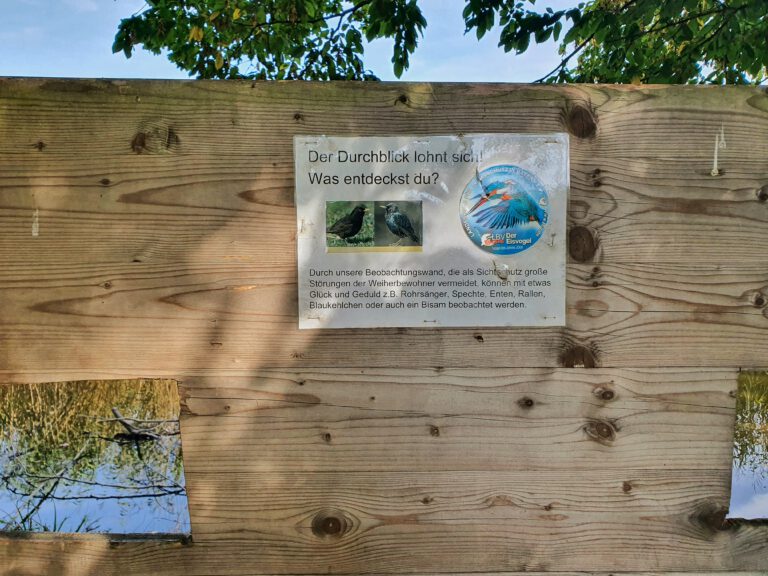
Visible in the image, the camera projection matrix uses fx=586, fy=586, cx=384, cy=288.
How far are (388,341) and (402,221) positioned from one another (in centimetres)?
34

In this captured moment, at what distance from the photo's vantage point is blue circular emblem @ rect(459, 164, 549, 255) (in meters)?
1.62

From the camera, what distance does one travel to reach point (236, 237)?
1.60m

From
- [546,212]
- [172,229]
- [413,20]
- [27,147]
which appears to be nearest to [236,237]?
[172,229]

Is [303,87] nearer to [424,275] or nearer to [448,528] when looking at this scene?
[424,275]

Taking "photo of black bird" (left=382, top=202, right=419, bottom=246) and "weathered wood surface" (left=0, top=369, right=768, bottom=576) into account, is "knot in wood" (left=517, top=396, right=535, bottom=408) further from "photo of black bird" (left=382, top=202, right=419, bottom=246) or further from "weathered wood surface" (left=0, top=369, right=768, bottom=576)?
"photo of black bird" (left=382, top=202, right=419, bottom=246)

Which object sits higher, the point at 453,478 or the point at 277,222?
the point at 277,222

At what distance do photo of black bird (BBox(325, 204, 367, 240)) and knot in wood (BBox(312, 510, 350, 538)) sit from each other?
0.79m

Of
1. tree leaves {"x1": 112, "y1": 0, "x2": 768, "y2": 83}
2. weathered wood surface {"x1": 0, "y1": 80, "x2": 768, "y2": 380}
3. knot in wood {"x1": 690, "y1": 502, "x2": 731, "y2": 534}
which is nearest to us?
weathered wood surface {"x1": 0, "y1": 80, "x2": 768, "y2": 380}

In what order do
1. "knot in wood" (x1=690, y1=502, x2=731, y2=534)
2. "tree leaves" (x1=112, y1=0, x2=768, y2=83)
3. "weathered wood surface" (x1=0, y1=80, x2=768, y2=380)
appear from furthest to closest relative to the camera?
"tree leaves" (x1=112, y1=0, x2=768, y2=83)
"knot in wood" (x1=690, y1=502, x2=731, y2=534)
"weathered wood surface" (x1=0, y1=80, x2=768, y2=380)

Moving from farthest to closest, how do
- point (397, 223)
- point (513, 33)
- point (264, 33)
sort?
point (264, 33), point (513, 33), point (397, 223)

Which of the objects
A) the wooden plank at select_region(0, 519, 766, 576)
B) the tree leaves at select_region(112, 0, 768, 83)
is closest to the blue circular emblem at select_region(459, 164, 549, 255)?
the wooden plank at select_region(0, 519, 766, 576)

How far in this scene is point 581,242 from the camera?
1639 mm

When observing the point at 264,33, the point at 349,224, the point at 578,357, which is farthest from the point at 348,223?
the point at 264,33

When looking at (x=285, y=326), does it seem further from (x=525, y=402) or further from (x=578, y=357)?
(x=578, y=357)
